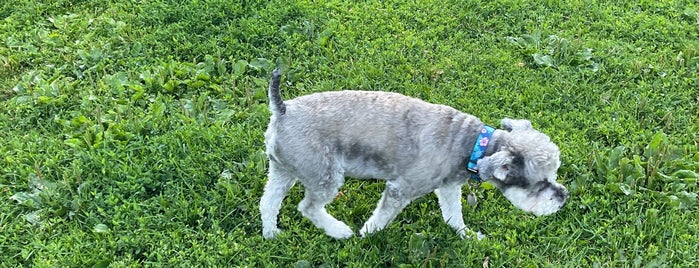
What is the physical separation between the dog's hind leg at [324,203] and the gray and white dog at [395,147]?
0.01 metres

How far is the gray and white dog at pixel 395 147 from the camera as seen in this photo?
165 inches

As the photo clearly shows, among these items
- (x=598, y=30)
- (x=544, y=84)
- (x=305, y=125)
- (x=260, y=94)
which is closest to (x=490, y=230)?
(x=305, y=125)

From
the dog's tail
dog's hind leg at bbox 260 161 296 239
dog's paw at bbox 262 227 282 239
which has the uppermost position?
the dog's tail

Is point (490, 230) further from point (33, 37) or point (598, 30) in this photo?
point (33, 37)

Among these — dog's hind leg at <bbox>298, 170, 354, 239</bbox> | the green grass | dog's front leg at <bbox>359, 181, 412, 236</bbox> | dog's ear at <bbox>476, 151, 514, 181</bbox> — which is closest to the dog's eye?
dog's ear at <bbox>476, 151, 514, 181</bbox>

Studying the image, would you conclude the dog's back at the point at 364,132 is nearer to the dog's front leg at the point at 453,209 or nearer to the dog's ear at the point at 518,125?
the dog's ear at the point at 518,125

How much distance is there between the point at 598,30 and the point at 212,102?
181 inches

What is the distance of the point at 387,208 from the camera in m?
4.53

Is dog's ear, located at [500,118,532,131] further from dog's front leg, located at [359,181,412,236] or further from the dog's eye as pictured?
dog's front leg, located at [359,181,412,236]

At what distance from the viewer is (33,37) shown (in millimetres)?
6938

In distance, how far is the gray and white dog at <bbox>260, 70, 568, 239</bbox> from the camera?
A: 4.20 meters

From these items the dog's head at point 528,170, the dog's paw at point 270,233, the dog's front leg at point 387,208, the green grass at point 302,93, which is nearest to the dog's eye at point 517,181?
the dog's head at point 528,170

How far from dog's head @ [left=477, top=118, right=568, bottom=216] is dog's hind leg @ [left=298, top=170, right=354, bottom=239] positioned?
104 cm

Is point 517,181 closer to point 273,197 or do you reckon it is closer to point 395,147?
point 395,147
